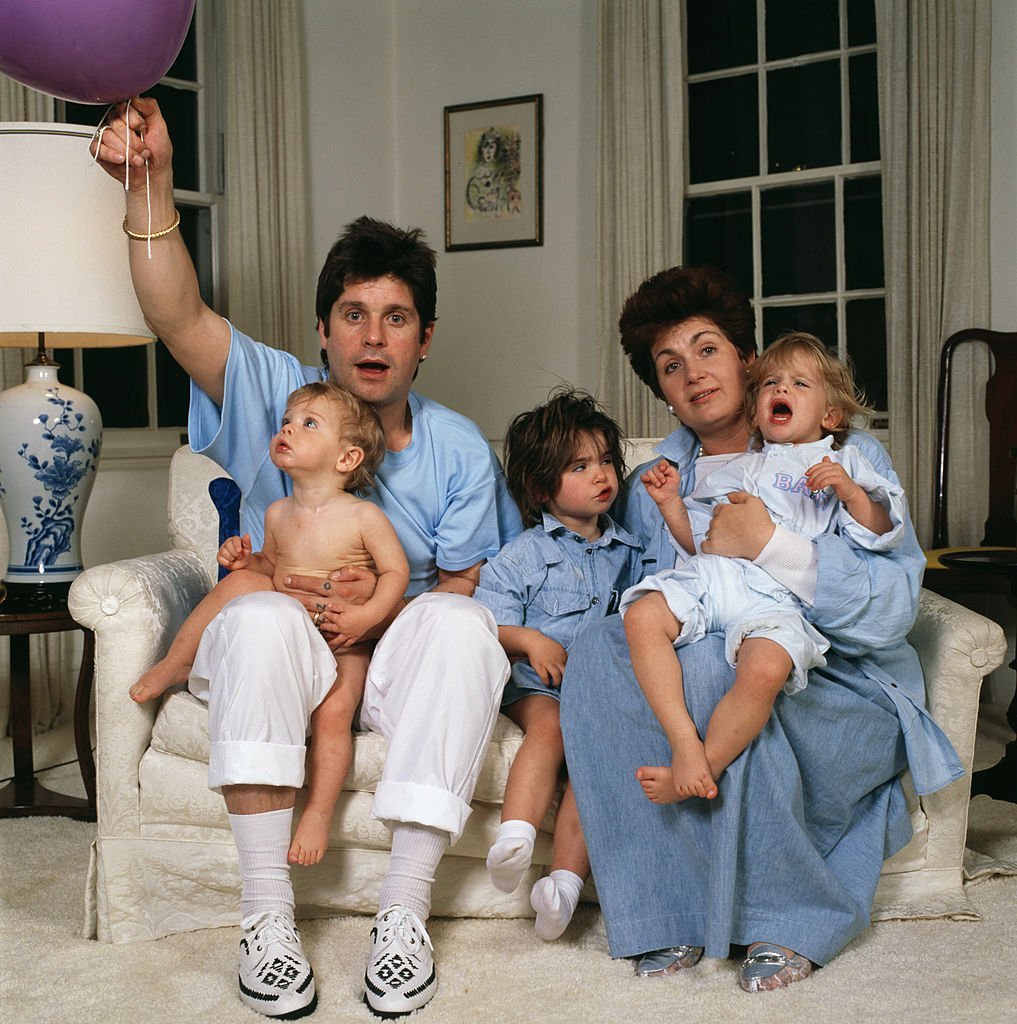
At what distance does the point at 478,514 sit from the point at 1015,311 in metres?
2.33

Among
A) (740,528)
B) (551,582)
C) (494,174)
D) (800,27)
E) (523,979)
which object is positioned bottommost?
(523,979)

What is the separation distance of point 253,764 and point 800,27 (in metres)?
3.53

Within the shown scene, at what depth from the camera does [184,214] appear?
4.13 metres

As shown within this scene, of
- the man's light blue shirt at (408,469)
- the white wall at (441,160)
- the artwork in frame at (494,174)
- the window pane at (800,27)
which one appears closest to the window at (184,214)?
the white wall at (441,160)

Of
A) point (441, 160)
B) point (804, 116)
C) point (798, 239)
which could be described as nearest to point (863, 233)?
point (798, 239)

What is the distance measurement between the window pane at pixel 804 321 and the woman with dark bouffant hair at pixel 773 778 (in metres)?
2.37

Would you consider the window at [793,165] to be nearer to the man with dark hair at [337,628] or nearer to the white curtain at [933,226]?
the white curtain at [933,226]

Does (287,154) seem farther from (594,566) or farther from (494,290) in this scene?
(594,566)

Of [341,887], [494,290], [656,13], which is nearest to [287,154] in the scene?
[494,290]

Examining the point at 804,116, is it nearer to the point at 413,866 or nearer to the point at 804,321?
the point at 804,321

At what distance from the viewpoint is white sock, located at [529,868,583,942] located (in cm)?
182

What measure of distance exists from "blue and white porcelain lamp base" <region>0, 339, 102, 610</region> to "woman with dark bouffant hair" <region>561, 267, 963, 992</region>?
52.9 inches

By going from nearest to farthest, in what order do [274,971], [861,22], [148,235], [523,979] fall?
[274,971], [523,979], [148,235], [861,22]

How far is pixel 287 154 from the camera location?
4.21 meters
